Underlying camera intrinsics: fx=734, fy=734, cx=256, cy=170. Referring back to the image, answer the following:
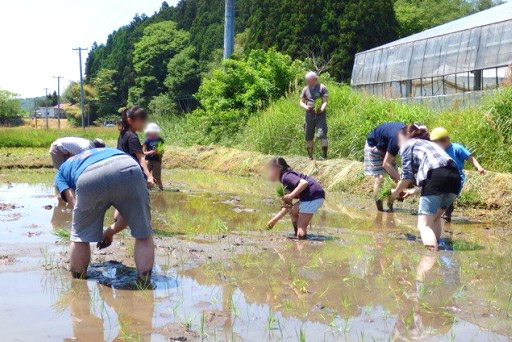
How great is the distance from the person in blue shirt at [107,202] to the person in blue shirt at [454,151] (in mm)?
4180

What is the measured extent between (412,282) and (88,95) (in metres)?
86.3

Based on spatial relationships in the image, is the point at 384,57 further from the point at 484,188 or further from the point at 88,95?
the point at 88,95

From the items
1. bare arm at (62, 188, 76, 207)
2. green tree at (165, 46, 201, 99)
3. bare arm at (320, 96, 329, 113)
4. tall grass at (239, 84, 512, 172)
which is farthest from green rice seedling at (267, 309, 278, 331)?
green tree at (165, 46, 201, 99)

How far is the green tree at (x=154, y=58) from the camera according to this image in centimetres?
7075

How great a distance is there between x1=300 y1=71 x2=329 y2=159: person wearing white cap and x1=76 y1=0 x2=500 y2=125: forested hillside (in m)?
12.3

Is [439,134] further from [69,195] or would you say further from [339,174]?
[339,174]

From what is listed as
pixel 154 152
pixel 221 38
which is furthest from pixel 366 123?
pixel 221 38

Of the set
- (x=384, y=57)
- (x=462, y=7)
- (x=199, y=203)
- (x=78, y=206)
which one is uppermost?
(x=462, y=7)

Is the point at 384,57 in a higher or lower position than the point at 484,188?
higher

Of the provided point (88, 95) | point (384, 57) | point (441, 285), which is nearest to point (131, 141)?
point (441, 285)

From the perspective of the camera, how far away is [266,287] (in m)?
6.13

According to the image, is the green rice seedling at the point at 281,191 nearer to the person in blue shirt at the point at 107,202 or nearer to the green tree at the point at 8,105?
the person in blue shirt at the point at 107,202

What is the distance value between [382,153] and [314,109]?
450 cm

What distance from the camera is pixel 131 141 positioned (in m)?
9.10
